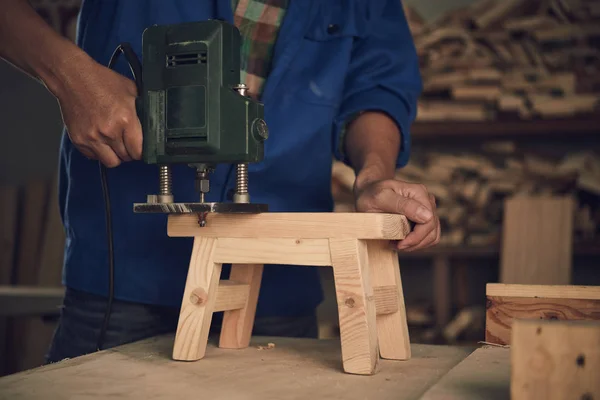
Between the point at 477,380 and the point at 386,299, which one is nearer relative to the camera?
the point at 477,380

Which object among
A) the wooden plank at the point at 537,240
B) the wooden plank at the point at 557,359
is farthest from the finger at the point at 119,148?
the wooden plank at the point at 537,240

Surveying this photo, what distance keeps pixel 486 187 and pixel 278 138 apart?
7.06 ft

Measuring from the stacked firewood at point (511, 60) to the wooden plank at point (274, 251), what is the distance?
238cm

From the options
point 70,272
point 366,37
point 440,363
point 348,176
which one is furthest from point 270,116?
point 348,176

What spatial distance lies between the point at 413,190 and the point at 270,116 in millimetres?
420

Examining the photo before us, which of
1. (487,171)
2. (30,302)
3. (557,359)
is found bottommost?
(30,302)

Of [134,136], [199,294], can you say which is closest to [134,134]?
[134,136]

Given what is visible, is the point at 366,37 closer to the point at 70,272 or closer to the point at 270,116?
the point at 270,116

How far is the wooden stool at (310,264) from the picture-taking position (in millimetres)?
1255

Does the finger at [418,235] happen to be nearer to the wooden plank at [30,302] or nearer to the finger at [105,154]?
the finger at [105,154]

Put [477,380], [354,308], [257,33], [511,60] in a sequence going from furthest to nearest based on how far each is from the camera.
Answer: [511,60], [257,33], [354,308], [477,380]

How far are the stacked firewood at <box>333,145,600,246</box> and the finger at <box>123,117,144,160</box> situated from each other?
2370 mm

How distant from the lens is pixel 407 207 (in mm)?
1446

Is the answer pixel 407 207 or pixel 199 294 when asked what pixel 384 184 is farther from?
pixel 199 294
